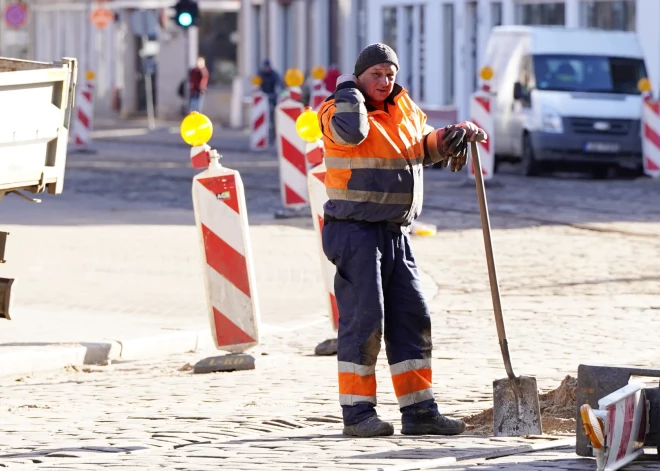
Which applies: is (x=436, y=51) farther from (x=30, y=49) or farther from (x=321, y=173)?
(x=30, y=49)

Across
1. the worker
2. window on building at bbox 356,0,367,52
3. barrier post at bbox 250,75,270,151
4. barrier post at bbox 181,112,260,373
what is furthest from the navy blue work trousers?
window on building at bbox 356,0,367,52

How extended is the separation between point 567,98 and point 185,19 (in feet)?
19.5

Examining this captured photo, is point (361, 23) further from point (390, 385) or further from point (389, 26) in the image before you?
point (390, 385)

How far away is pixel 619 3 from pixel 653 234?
17101 millimetres

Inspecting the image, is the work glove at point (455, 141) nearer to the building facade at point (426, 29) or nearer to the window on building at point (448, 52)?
the building facade at point (426, 29)

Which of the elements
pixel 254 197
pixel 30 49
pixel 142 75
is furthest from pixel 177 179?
pixel 30 49

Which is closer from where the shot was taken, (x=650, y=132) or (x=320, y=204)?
(x=320, y=204)

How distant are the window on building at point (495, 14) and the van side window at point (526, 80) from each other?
36.3 ft

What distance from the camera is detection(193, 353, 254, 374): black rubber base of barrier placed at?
10242 millimetres

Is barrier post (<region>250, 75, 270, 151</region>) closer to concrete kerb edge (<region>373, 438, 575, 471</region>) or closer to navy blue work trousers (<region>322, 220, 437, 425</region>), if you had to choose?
navy blue work trousers (<region>322, 220, 437, 425</region>)

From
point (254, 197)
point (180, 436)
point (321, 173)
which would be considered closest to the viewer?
point (180, 436)

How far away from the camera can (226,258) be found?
412 inches

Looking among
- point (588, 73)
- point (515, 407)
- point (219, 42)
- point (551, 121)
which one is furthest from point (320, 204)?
point (219, 42)

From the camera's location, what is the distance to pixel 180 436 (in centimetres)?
792
